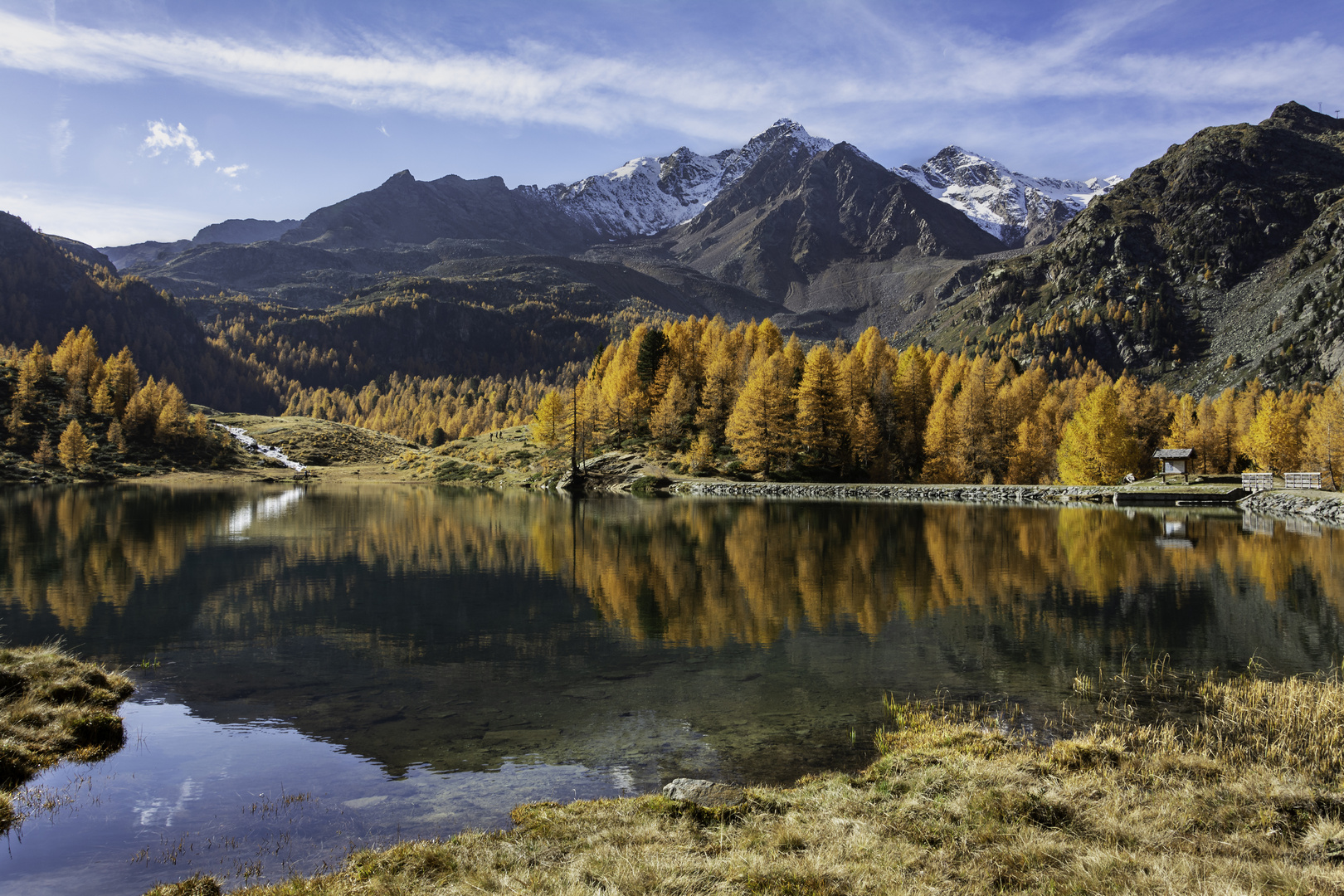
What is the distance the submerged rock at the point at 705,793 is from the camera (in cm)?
1091

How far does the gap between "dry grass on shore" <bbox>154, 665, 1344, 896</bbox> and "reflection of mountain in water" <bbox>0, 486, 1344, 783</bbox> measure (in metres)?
2.73

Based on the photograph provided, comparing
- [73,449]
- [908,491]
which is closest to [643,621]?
[908,491]

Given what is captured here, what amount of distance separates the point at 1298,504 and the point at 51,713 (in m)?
86.8

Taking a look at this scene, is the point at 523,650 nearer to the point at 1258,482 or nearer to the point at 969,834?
the point at 969,834

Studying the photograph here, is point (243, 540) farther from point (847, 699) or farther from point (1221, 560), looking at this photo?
point (1221, 560)

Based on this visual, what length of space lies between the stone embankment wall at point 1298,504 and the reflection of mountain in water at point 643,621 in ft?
55.0

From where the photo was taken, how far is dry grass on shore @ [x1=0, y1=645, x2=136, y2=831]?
12711 millimetres

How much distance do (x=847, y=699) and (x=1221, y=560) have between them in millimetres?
32031

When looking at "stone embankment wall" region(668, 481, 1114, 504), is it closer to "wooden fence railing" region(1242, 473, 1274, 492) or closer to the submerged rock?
"wooden fence railing" region(1242, 473, 1274, 492)

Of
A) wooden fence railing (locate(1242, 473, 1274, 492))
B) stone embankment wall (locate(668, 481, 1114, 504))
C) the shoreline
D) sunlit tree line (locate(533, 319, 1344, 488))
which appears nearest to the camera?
the shoreline

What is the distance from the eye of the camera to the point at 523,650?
21953 mm

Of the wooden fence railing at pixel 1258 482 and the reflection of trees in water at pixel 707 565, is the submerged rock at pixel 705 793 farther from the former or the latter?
the wooden fence railing at pixel 1258 482

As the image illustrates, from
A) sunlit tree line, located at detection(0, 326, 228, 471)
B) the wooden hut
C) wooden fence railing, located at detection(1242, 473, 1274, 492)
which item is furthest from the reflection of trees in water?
sunlit tree line, located at detection(0, 326, 228, 471)

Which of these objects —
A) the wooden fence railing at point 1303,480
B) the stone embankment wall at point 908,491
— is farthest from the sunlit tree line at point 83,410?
the wooden fence railing at point 1303,480
